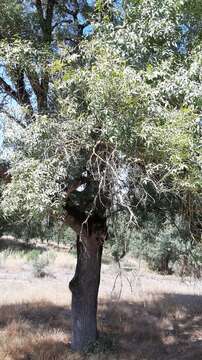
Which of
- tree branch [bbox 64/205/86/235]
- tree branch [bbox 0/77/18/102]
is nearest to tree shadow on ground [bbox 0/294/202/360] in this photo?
tree branch [bbox 64/205/86/235]

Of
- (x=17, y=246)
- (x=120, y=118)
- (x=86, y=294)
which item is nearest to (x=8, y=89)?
(x=120, y=118)

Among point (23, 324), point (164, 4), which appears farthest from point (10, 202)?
point (23, 324)

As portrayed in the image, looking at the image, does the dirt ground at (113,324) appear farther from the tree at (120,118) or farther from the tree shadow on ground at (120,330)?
the tree at (120,118)

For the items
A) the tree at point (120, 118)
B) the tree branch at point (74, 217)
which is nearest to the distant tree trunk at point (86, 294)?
the tree branch at point (74, 217)

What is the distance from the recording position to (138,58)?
5.19m

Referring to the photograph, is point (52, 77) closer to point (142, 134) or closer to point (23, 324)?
point (142, 134)

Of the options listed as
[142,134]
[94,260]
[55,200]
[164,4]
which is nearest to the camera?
[142,134]

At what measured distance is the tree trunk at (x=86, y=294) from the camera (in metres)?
8.58

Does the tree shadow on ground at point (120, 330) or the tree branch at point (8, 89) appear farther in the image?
the tree shadow on ground at point (120, 330)

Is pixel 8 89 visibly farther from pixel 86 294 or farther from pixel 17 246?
pixel 17 246

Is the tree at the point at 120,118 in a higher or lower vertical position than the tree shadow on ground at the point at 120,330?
higher

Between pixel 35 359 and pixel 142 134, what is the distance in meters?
5.08

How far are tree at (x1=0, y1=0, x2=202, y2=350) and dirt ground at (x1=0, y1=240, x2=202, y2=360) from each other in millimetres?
2057

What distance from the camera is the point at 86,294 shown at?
340 inches
